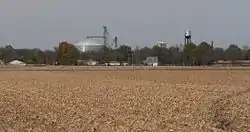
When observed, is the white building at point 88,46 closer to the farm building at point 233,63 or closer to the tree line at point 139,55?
the tree line at point 139,55

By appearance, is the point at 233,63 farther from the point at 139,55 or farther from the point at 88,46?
the point at 88,46

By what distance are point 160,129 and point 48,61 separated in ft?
448

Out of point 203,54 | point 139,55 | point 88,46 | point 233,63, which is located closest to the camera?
point 233,63

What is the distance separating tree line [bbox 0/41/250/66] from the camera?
452ft

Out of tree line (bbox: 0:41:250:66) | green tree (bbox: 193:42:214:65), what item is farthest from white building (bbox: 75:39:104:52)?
green tree (bbox: 193:42:214:65)

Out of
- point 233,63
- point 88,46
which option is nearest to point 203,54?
point 233,63

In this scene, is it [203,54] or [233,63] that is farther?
[203,54]

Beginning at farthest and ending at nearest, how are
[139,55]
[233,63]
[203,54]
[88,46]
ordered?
[88,46]
[139,55]
[203,54]
[233,63]

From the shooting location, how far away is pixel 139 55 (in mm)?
161000

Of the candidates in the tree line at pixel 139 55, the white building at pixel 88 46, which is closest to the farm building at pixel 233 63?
the tree line at pixel 139 55

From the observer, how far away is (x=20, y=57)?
16438cm

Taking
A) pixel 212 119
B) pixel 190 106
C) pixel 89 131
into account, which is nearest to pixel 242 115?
pixel 212 119

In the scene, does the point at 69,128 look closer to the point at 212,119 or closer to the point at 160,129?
the point at 160,129

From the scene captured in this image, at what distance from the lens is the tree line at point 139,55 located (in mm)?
137750
